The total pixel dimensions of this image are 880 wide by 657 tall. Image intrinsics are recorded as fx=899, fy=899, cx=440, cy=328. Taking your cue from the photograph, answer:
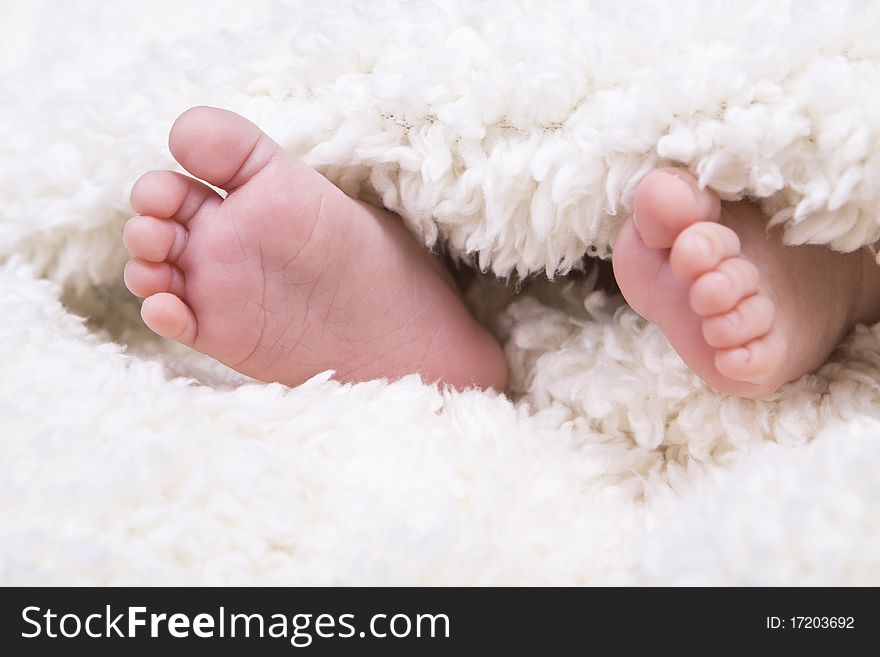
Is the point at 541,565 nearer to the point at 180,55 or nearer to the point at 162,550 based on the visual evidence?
the point at 162,550

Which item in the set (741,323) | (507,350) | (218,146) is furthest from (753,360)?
(218,146)

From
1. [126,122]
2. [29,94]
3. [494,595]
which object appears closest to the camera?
[494,595]

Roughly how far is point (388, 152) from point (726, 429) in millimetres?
321

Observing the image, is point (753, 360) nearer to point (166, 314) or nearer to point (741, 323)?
point (741, 323)

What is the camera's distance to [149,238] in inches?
24.5

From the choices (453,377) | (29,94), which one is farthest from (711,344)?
(29,94)

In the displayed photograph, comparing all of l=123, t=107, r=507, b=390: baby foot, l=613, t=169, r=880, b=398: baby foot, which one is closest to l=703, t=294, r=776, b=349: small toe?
l=613, t=169, r=880, b=398: baby foot

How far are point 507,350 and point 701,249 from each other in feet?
0.89

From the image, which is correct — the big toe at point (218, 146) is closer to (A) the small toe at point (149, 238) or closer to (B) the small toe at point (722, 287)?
(A) the small toe at point (149, 238)

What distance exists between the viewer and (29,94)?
2.82 feet

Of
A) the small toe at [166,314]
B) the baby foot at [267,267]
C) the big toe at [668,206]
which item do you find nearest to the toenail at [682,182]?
the big toe at [668,206]

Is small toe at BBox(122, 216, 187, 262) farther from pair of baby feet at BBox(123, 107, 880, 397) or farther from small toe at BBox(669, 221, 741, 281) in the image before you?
small toe at BBox(669, 221, 741, 281)

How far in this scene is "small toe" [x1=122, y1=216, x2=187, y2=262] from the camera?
622 mm

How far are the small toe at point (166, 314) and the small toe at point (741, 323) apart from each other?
0.35 meters
